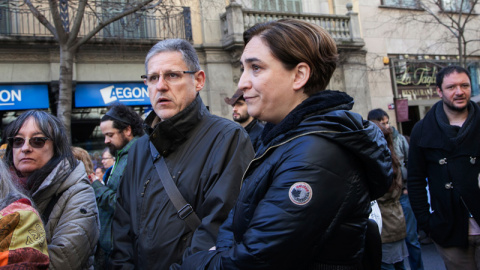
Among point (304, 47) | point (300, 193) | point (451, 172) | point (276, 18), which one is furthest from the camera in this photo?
point (276, 18)

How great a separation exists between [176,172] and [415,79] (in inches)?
646

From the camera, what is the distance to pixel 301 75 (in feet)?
5.60

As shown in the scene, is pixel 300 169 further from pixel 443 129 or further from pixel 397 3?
pixel 397 3

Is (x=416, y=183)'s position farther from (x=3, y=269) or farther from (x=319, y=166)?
(x=3, y=269)

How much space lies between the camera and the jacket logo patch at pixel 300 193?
1.35 meters

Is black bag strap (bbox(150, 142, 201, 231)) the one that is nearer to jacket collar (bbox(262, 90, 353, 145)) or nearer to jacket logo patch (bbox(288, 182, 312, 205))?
jacket collar (bbox(262, 90, 353, 145))

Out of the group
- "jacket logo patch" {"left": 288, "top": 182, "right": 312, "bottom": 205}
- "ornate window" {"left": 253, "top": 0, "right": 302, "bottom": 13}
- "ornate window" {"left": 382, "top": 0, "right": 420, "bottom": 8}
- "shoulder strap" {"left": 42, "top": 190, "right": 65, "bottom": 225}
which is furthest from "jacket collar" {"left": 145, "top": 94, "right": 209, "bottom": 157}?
"ornate window" {"left": 382, "top": 0, "right": 420, "bottom": 8}

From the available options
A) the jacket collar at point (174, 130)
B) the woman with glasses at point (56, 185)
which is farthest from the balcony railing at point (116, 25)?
the jacket collar at point (174, 130)

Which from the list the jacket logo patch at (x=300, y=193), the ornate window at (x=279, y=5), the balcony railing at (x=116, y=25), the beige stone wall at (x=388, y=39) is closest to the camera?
the jacket logo patch at (x=300, y=193)

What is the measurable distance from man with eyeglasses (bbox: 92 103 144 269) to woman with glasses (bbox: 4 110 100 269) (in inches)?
34.5

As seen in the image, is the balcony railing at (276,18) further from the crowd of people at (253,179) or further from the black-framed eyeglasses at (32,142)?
the black-framed eyeglasses at (32,142)

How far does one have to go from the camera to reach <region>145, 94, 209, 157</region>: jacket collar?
2434mm

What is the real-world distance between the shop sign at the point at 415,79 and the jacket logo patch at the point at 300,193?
16228 mm

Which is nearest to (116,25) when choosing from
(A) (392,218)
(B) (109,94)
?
(B) (109,94)
